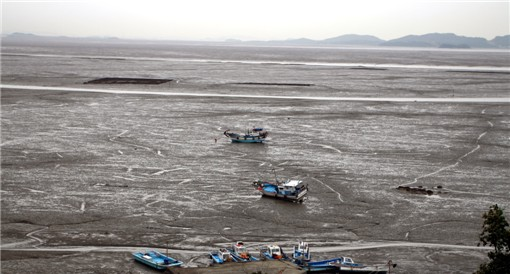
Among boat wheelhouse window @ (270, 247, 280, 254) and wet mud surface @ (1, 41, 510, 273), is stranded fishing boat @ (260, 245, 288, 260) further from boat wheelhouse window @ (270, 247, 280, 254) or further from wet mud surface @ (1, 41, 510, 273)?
wet mud surface @ (1, 41, 510, 273)

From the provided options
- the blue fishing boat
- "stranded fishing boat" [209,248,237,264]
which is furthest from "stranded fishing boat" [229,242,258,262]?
the blue fishing boat

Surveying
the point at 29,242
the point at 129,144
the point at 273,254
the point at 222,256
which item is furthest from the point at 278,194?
the point at 129,144

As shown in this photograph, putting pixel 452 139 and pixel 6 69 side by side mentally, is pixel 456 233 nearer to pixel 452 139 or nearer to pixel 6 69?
pixel 452 139

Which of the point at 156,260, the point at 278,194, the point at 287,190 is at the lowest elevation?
the point at 156,260

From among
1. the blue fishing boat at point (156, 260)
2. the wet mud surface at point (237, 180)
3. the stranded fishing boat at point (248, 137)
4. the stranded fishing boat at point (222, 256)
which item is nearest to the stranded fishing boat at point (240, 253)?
the stranded fishing boat at point (222, 256)

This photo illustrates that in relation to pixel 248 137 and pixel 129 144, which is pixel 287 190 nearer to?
pixel 248 137

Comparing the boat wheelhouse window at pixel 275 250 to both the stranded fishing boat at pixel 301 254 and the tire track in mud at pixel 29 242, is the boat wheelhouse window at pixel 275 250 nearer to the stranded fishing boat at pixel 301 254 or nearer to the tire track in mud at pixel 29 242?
the stranded fishing boat at pixel 301 254

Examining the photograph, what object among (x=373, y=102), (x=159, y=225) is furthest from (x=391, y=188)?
(x=373, y=102)
